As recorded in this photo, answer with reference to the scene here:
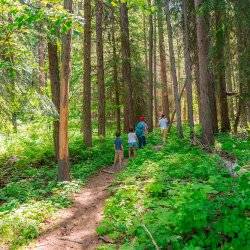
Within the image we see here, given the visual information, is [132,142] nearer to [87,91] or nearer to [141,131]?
[141,131]

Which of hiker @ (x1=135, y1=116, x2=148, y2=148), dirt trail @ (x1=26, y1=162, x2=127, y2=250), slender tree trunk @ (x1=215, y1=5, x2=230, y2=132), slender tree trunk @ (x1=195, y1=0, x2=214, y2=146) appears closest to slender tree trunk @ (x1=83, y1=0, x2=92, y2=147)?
hiker @ (x1=135, y1=116, x2=148, y2=148)

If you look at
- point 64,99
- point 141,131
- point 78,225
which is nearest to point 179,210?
point 78,225

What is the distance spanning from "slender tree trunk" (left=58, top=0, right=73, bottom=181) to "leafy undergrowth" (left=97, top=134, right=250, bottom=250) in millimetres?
1927

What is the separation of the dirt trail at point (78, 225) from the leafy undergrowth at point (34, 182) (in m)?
0.26

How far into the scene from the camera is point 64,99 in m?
13.2

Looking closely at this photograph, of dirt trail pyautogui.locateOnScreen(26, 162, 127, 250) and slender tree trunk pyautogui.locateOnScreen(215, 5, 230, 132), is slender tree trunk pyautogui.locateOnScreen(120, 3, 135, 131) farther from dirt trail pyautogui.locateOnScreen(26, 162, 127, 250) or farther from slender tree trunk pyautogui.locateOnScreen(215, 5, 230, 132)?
dirt trail pyautogui.locateOnScreen(26, 162, 127, 250)

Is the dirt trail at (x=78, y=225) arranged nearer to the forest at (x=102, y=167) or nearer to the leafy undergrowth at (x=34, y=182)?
the forest at (x=102, y=167)

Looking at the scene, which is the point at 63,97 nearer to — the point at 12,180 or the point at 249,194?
the point at 12,180

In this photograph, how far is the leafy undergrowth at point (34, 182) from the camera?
9.26 metres

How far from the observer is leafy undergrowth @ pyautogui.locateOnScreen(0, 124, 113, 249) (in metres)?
9.26

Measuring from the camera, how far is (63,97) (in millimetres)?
13180

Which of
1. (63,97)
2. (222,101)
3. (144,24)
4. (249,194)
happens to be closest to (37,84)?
(63,97)

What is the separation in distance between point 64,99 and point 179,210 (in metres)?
6.93

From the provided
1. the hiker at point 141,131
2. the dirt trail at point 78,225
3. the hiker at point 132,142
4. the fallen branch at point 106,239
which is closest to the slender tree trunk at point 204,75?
the hiker at point 132,142
